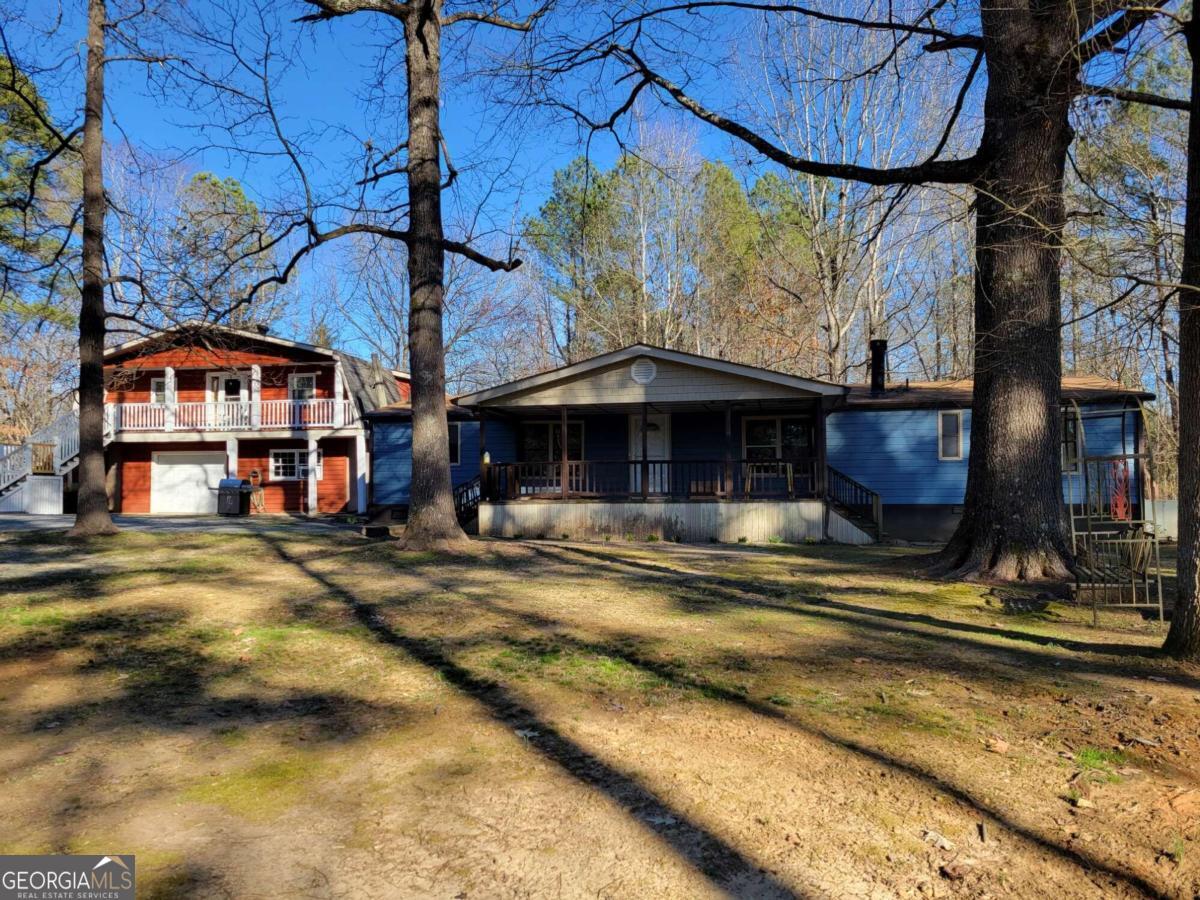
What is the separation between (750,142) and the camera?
970 centimetres

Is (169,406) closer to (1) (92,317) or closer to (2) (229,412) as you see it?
(2) (229,412)

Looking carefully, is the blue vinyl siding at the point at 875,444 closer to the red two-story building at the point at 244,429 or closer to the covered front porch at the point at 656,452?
the covered front porch at the point at 656,452

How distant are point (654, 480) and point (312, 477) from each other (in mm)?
12896

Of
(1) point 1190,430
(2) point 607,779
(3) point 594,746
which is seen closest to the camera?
(2) point 607,779

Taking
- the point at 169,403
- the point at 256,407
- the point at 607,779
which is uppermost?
the point at 169,403

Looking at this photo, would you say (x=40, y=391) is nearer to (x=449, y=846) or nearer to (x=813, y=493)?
(x=813, y=493)

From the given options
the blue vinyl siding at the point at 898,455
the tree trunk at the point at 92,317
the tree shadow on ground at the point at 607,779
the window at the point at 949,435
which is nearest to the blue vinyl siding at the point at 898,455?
the blue vinyl siding at the point at 898,455

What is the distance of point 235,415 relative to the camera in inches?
973

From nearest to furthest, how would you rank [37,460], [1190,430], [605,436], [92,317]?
[1190,430] → [92,317] → [605,436] → [37,460]

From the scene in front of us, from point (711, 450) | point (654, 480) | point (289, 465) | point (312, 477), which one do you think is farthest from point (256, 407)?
point (711, 450)

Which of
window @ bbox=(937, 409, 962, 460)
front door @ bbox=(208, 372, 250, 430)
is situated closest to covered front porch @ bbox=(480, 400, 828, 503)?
window @ bbox=(937, 409, 962, 460)

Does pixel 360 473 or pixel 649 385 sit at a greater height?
pixel 649 385

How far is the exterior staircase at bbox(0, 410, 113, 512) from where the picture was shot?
21.9m

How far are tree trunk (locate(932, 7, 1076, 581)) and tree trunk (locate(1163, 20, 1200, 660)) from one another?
11.1ft
